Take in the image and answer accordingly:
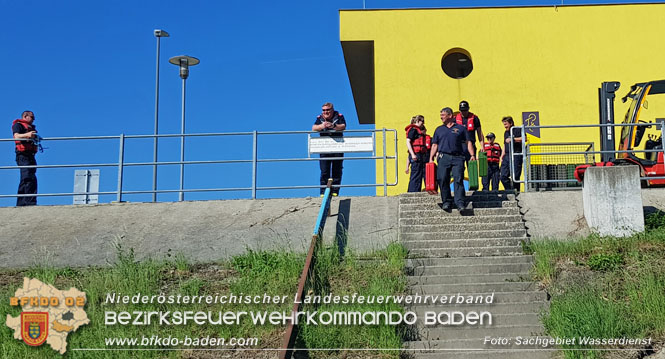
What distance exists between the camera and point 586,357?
6766 millimetres

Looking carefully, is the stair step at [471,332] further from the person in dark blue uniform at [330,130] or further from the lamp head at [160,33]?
the lamp head at [160,33]

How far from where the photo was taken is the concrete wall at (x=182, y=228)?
409 inches

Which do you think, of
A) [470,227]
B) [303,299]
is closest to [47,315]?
[303,299]

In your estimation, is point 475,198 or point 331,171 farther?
point 331,171

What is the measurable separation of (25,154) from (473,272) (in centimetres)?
879

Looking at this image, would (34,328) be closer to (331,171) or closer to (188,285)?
(188,285)

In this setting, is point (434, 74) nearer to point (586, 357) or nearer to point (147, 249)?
point (147, 249)

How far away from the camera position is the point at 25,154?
13055 millimetres

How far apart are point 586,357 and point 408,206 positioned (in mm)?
4500

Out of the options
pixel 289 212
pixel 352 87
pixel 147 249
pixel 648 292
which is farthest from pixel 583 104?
pixel 147 249

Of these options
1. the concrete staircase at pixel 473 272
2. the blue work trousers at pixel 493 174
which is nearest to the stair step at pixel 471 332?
the concrete staircase at pixel 473 272

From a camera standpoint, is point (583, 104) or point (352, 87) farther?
point (352, 87)

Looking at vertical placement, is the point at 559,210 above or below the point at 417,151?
below

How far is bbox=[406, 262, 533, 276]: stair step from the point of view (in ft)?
29.3
